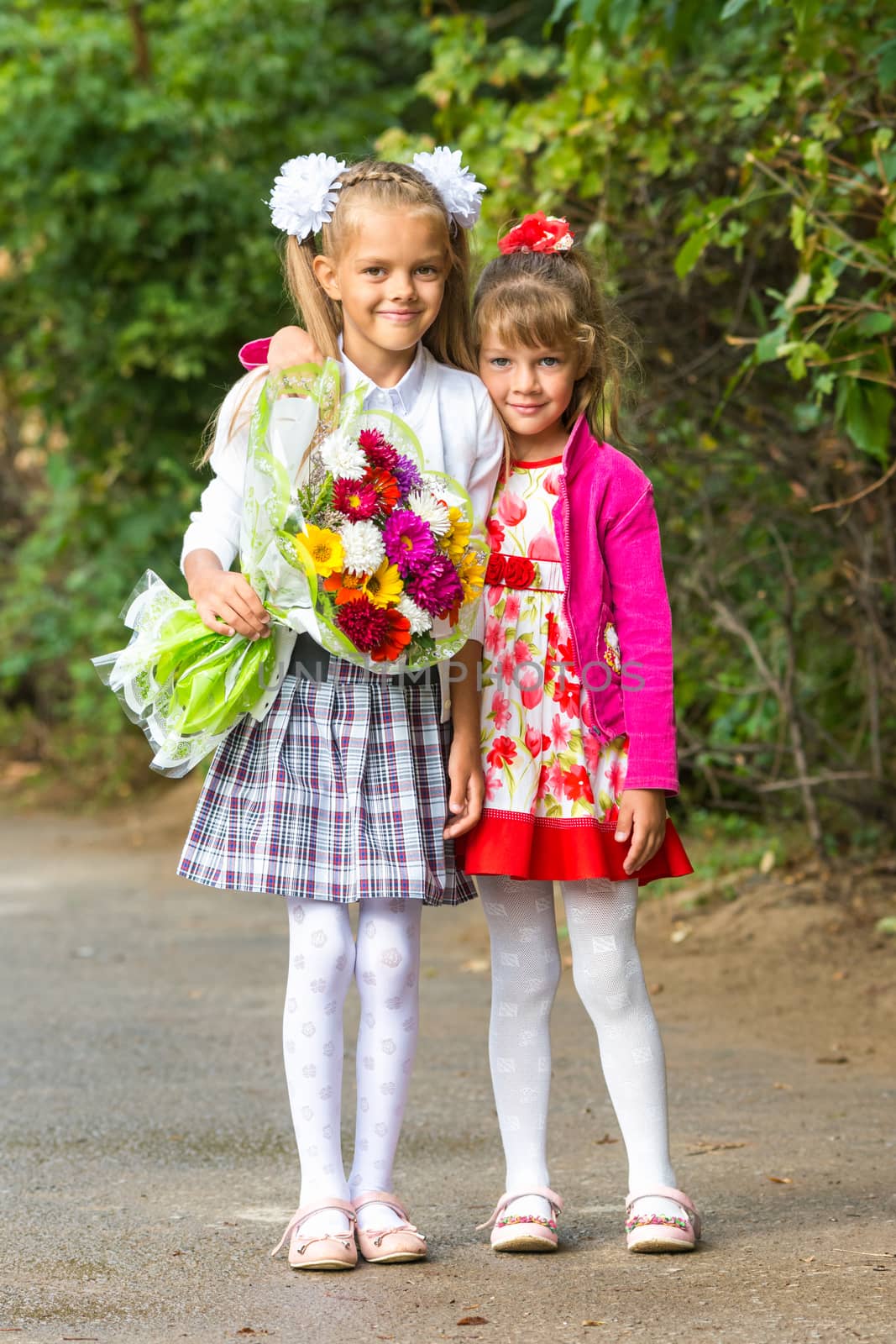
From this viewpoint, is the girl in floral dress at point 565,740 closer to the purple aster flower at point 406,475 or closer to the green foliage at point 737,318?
the purple aster flower at point 406,475

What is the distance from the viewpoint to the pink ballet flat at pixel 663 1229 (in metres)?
2.78

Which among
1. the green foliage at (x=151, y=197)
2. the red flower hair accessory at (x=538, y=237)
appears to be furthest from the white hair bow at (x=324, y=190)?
the green foliage at (x=151, y=197)

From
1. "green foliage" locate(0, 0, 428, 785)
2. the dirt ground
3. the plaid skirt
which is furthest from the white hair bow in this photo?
"green foliage" locate(0, 0, 428, 785)

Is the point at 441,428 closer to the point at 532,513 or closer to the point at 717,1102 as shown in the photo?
the point at 532,513

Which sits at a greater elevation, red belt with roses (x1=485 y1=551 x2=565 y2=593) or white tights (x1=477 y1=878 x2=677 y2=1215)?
red belt with roses (x1=485 y1=551 x2=565 y2=593)

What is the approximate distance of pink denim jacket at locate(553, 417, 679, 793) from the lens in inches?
113

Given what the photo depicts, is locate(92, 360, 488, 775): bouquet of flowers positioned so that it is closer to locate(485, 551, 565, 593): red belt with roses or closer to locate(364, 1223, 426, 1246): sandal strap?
locate(485, 551, 565, 593): red belt with roses

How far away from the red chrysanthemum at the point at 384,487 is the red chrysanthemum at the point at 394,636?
172 millimetres

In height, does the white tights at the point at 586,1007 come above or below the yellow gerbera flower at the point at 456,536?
below

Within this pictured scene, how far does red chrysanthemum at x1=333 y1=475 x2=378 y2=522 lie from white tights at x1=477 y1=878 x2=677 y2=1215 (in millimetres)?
720

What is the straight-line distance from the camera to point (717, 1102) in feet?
13.0

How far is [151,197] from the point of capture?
895 centimetres

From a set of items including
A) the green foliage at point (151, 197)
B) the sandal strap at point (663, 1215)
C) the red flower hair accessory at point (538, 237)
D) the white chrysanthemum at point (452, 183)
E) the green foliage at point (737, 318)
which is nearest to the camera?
the sandal strap at point (663, 1215)

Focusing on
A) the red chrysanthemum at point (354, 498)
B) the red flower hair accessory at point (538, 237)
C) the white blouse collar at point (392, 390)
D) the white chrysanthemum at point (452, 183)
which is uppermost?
the white chrysanthemum at point (452, 183)
